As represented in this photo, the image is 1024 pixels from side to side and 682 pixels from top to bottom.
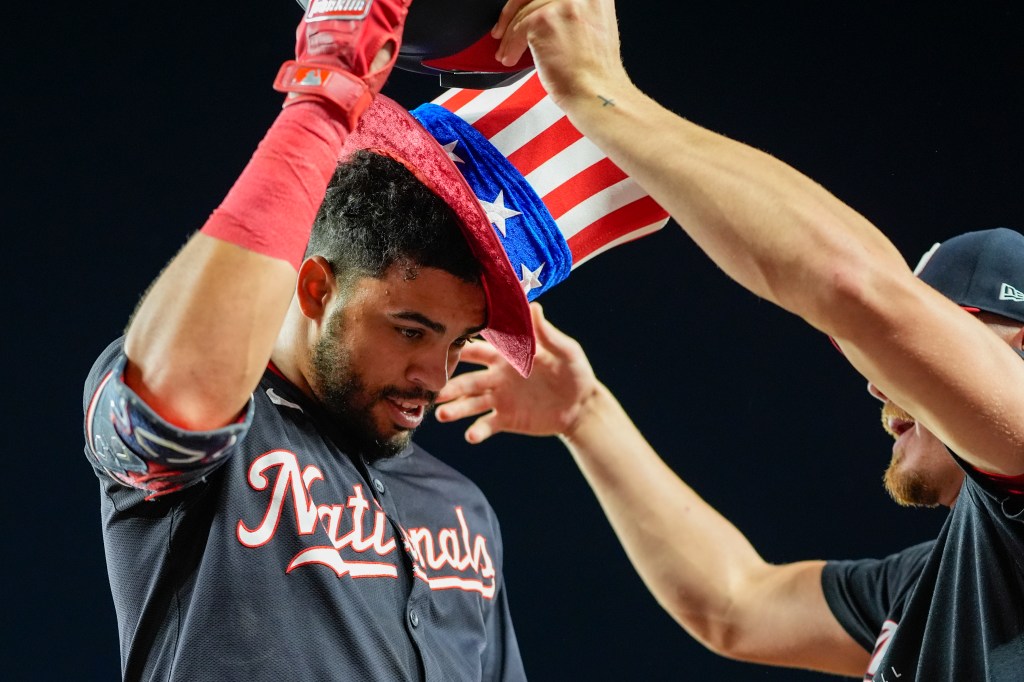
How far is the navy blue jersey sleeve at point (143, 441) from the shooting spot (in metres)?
0.63

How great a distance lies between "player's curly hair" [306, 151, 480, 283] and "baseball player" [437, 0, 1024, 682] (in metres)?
0.19

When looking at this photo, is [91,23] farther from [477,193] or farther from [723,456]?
[723,456]

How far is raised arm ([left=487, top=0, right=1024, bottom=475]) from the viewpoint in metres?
0.76

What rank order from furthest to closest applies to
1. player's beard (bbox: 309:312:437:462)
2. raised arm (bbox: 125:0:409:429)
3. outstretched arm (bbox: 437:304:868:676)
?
outstretched arm (bbox: 437:304:868:676) < player's beard (bbox: 309:312:437:462) < raised arm (bbox: 125:0:409:429)

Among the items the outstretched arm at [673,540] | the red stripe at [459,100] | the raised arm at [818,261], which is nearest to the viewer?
the raised arm at [818,261]

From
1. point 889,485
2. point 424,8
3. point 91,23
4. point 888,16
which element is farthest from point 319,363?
point 888,16

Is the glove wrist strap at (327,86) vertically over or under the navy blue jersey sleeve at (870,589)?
over

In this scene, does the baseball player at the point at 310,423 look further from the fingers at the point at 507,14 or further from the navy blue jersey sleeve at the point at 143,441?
the fingers at the point at 507,14

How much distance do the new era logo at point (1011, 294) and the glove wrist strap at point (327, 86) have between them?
2.47 feet

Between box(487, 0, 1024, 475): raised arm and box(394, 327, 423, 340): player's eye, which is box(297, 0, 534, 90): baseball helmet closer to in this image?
box(487, 0, 1024, 475): raised arm

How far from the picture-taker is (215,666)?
80 cm

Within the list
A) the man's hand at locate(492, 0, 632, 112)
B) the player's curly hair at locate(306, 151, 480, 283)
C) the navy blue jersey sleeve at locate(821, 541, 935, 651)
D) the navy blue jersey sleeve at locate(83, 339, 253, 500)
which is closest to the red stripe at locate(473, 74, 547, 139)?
the player's curly hair at locate(306, 151, 480, 283)

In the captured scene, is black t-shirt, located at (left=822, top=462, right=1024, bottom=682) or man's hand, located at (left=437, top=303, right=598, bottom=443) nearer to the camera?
black t-shirt, located at (left=822, top=462, right=1024, bottom=682)

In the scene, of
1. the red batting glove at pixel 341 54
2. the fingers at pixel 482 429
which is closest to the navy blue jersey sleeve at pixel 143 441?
the red batting glove at pixel 341 54
